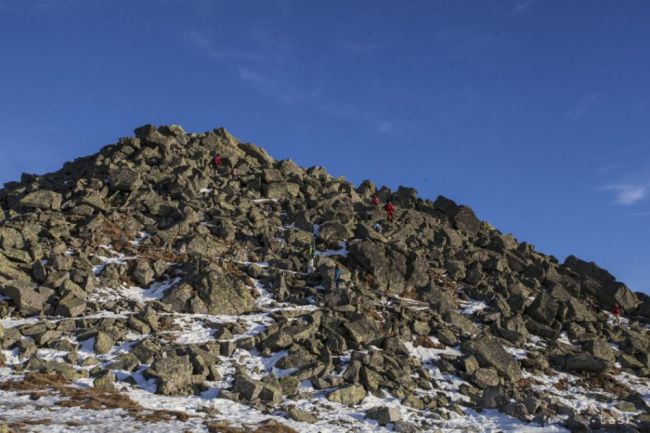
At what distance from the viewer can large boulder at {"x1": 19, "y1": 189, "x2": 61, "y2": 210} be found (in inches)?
1551

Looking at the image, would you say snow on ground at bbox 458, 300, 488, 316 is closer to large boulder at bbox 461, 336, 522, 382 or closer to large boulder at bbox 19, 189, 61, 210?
large boulder at bbox 461, 336, 522, 382

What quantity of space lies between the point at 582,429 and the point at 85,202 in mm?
34821

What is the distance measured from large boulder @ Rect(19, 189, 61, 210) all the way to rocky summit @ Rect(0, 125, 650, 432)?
0.41 feet

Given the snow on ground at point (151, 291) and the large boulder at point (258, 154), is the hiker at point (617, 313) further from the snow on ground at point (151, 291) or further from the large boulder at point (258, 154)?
the large boulder at point (258, 154)

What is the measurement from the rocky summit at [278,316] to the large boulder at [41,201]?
12cm

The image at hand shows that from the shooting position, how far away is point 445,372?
28.0 meters

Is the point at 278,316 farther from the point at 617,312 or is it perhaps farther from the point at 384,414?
the point at 617,312

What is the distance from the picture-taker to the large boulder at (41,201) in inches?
1551

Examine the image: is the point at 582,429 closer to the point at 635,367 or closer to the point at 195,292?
the point at 635,367

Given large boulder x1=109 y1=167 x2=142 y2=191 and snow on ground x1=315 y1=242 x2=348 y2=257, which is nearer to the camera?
snow on ground x1=315 y1=242 x2=348 y2=257

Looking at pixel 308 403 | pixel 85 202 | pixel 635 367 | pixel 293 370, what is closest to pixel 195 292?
pixel 293 370

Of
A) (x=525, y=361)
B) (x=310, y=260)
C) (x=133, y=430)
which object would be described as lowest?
(x=133, y=430)

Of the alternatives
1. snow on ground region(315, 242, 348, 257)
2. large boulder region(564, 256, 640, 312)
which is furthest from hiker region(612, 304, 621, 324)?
snow on ground region(315, 242, 348, 257)

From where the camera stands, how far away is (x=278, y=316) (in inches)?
1185
